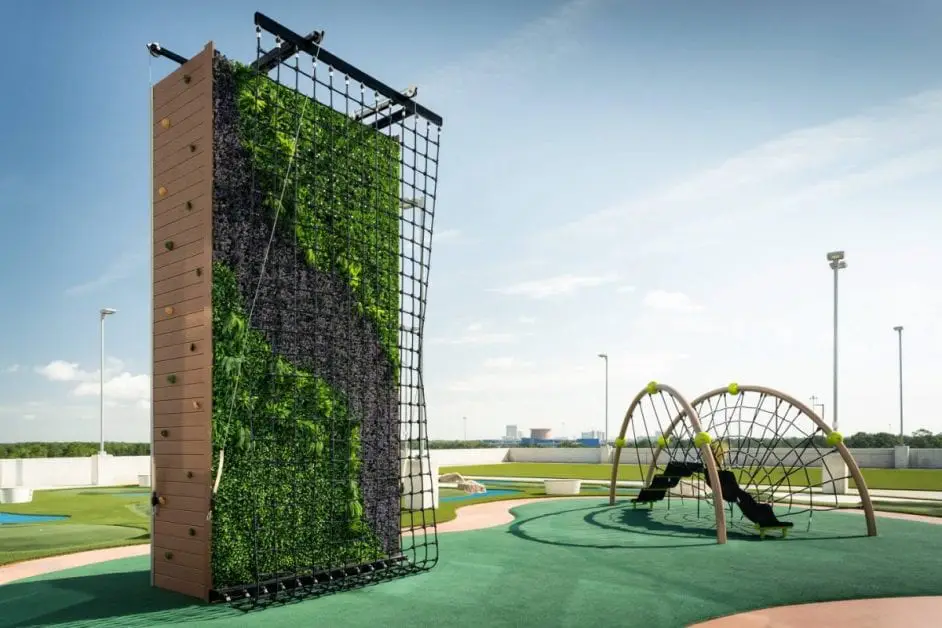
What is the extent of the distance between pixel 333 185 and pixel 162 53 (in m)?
2.45

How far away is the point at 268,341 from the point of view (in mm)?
8039

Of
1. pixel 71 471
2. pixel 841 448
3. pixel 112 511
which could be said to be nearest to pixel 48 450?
pixel 71 471

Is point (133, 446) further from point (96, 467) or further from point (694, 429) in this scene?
point (694, 429)

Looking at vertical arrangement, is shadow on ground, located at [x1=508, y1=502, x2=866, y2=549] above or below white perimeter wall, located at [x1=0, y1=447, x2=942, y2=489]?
above

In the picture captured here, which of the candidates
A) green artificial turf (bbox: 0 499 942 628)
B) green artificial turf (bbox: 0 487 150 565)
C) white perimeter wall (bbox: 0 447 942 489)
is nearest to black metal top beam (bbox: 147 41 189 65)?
green artificial turf (bbox: 0 499 942 628)

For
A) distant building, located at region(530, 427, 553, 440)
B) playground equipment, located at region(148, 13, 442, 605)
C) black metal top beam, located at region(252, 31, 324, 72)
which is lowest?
distant building, located at region(530, 427, 553, 440)

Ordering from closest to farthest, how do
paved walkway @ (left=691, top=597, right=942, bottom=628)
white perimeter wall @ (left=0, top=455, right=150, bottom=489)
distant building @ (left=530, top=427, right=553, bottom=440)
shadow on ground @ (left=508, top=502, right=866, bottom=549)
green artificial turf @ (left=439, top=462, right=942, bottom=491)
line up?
paved walkway @ (left=691, top=597, right=942, bottom=628) < shadow on ground @ (left=508, top=502, right=866, bottom=549) < green artificial turf @ (left=439, top=462, right=942, bottom=491) < white perimeter wall @ (left=0, top=455, right=150, bottom=489) < distant building @ (left=530, top=427, right=553, bottom=440)

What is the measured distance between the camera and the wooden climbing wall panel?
24.8ft

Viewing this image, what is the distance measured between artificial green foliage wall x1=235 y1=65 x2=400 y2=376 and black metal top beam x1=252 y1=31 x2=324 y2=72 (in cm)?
20

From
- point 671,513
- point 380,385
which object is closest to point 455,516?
point 671,513

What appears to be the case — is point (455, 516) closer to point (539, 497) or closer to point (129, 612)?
point (539, 497)

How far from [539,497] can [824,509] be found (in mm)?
7812

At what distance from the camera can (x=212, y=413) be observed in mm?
7473

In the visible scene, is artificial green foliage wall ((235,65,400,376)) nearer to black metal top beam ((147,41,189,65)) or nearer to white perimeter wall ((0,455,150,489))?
black metal top beam ((147,41,189,65))
